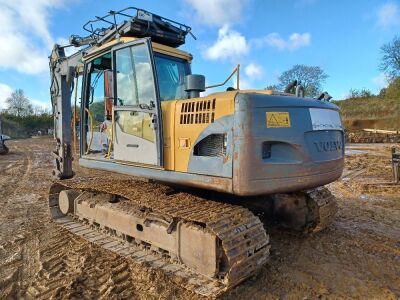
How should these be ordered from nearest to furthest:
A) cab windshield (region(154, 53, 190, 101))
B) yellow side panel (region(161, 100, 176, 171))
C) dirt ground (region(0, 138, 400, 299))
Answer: dirt ground (region(0, 138, 400, 299))
yellow side panel (region(161, 100, 176, 171))
cab windshield (region(154, 53, 190, 101))

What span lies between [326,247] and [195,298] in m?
2.19

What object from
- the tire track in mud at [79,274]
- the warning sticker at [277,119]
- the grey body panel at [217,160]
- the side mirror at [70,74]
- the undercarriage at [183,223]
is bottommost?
the tire track in mud at [79,274]

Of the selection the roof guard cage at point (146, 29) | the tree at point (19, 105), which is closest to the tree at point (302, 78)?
the roof guard cage at point (146, 29)

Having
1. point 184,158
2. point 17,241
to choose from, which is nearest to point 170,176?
point 184,158

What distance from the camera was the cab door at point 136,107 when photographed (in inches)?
161

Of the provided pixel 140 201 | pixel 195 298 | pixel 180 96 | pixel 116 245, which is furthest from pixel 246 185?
pixel 116 245

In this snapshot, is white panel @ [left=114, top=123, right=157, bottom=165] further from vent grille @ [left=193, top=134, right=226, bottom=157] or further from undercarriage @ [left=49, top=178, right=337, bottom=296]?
vent grille @ [left=193, top=134, right=226, bottom=157]

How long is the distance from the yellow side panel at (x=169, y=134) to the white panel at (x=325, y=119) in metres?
1.55

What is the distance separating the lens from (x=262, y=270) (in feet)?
13.0

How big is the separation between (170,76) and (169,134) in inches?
40.5

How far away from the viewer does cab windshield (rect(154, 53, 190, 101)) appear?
4.49 meters

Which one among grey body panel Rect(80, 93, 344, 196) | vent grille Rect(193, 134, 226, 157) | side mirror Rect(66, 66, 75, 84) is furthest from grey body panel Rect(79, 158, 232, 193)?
side mirror Rect(66, 66, 75, 84)

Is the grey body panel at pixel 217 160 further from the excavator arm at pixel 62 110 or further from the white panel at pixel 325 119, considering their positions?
the excavator arm at pixel 62 110

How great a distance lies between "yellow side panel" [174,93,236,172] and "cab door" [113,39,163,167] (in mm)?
233
